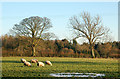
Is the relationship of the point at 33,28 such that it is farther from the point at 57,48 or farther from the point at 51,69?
the point at 51,69

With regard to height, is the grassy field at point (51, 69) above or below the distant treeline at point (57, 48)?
below

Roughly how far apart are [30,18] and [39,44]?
577cm

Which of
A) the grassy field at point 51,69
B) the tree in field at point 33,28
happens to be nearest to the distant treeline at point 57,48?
the tree in field at point 33,28

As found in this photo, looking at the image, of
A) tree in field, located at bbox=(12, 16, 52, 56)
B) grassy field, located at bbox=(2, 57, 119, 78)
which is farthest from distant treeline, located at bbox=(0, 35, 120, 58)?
grassy field, located at bbox=(2, 57, 119, 78)

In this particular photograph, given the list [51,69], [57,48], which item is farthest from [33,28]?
[51,69]

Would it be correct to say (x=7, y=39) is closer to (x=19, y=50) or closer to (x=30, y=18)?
(x=19, y=50)

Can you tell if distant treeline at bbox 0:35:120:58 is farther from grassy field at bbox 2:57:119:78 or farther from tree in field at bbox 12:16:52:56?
grassy field at bbox 2:57:119:78

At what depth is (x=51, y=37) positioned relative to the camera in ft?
152

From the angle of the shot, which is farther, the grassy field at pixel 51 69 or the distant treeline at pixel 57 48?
the distant treeline at pixel 57 48

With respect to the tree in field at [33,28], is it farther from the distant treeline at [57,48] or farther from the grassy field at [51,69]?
the grassy field at [51,69]

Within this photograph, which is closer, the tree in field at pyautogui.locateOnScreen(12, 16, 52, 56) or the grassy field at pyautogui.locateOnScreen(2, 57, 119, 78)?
the grassy field at pyautogui.locateOnScreen(2, 57, 119, 78)

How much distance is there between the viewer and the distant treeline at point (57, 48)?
4316 cm

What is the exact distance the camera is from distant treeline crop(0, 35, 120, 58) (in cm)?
4316

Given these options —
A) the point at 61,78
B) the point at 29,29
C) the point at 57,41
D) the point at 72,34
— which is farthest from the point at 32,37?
the point at 61,78
